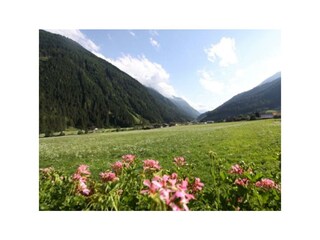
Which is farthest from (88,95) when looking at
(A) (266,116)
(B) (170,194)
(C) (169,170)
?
(B) (170,194)

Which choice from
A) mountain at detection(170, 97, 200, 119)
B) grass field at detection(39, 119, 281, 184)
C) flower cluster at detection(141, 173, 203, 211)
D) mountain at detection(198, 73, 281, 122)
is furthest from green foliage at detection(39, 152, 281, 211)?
mountain at detection(170, 97, 200, 119)

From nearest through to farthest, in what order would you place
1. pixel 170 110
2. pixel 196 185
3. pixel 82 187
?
pixel 82 187
pixel 196 185
pixel 170 110

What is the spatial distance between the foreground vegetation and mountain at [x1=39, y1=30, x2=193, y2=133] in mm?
242

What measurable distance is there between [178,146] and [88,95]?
5.31ft

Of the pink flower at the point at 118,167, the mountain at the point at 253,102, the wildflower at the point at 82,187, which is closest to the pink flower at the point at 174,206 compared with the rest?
the wildflower at the point at 82,187

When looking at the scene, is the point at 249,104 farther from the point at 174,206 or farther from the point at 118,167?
the point at 174,206

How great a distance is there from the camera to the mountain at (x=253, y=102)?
13.3ft

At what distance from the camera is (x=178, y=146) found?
16.1ft

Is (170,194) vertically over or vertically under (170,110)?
under

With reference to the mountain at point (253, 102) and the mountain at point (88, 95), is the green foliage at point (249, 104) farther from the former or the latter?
the mountain at point (88, 95)

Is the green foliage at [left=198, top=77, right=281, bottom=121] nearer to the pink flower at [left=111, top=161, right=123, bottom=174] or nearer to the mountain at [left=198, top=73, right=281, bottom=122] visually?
the mountain at [left=198, top=73, right=281, bottom=122]

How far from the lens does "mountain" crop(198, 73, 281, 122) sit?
404cm

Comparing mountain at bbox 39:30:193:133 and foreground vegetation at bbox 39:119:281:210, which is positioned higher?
mountain at bbox 39:30:193:133
